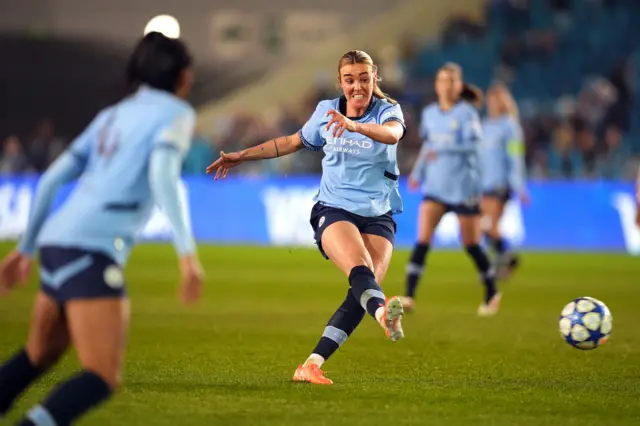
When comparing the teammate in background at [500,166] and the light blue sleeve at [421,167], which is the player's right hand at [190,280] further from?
the teammate in background at [500,166]

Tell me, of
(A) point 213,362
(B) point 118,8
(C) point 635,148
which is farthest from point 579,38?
(A) point 213,362

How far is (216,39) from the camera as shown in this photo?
3219 centimetres

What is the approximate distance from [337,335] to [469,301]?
736 centimetres

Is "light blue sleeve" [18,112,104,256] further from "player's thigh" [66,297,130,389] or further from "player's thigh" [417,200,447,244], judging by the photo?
"player's thigh" [417,200,447,244]

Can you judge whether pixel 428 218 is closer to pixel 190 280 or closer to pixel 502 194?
pixel 502 194

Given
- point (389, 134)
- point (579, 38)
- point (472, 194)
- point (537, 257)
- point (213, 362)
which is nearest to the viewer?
point (389, 134)

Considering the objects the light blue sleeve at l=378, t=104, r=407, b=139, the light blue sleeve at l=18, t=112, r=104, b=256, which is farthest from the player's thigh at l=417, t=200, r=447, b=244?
the light blue sleeve at l=18, t=112, r=104, b=256

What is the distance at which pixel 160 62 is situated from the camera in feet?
17.9

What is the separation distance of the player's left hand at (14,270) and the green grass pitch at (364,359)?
1426 mm

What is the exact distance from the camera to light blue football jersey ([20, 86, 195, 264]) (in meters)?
5.23

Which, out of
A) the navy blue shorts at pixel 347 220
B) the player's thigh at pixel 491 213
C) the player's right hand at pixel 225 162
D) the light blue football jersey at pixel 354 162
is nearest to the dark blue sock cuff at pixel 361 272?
the navy blue shorts at pixel 347 220

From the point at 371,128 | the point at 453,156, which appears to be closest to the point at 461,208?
the point at 453,156

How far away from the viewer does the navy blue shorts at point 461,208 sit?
527 inches

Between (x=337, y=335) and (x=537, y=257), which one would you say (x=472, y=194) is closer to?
(x=337, y=335)
